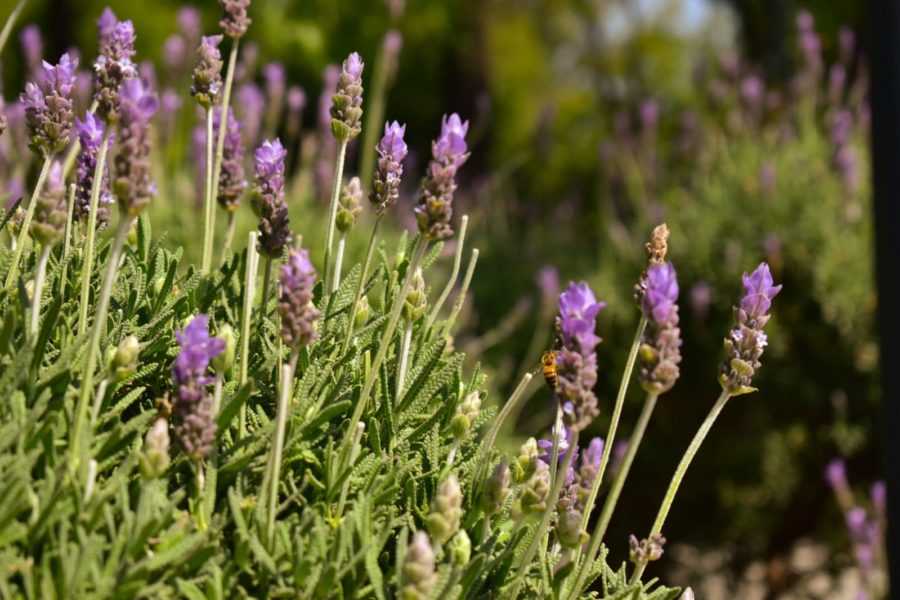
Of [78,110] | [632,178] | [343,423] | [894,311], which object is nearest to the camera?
[343,423]

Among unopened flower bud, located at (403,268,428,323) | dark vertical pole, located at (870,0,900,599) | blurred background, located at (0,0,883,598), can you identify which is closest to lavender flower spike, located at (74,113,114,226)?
unopened flower bud, located at (403,268,428,323)

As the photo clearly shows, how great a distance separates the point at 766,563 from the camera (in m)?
5.40

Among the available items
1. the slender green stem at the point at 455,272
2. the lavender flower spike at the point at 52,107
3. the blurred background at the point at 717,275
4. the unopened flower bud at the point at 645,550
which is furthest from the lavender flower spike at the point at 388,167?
the blurred background at the point at 717,275

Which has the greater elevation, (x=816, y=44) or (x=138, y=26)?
(x=138, y=26)

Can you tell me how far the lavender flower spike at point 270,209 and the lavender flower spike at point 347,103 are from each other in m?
0.09

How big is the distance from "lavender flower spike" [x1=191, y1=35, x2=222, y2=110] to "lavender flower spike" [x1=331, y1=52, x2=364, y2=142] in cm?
21

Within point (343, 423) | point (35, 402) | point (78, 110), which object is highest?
point (78, 110)

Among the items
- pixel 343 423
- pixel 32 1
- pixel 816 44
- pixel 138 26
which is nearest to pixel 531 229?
pixel 816 44

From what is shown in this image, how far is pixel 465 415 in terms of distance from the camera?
143cm

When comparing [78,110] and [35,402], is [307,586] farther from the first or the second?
[78,110]

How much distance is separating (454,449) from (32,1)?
1304cm

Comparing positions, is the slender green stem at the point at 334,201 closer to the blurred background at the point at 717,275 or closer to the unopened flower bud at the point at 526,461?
the unopened flower bud at the point at 526,461

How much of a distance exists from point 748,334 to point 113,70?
0.86 meters

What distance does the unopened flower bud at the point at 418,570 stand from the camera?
103 cm
